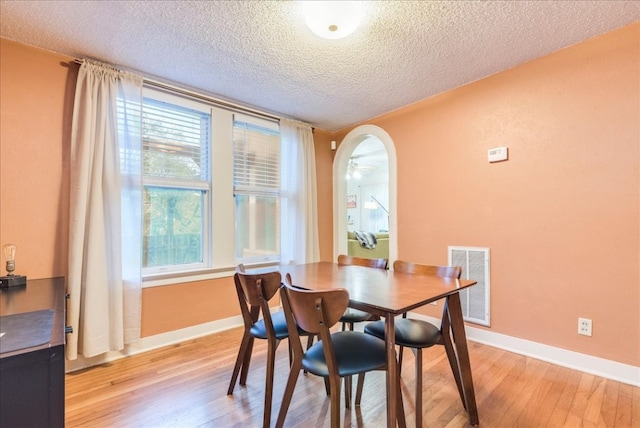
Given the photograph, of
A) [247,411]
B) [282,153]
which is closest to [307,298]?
[247,411]

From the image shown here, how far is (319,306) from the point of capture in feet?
3.97

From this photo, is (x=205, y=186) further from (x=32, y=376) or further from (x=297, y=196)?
(x=32, y=376)

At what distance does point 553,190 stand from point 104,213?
3476mm

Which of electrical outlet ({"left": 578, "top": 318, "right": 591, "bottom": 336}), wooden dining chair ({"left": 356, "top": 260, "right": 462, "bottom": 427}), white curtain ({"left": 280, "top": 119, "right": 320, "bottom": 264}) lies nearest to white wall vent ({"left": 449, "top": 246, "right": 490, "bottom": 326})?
electrical outlet ({"left": 578, "top": 318, "right": 591, "bottom": 336})

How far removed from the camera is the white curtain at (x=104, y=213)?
218 cm

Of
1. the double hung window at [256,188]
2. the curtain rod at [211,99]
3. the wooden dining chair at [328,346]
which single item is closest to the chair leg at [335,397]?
the wooden dining chair at [328,346]

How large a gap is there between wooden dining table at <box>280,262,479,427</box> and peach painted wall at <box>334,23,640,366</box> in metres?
1.16

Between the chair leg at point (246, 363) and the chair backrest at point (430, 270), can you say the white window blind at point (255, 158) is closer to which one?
the chair leg at point (246, 363)

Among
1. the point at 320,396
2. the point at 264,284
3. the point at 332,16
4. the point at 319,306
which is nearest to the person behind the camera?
the point at 319,306

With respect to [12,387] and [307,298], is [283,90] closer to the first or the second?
[307,298]

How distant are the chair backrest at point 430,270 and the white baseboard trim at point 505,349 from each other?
122 centimetres

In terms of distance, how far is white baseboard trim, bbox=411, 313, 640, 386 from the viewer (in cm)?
200

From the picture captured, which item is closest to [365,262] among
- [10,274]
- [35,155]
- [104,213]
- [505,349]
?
[505,349]

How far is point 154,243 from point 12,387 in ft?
6.84
